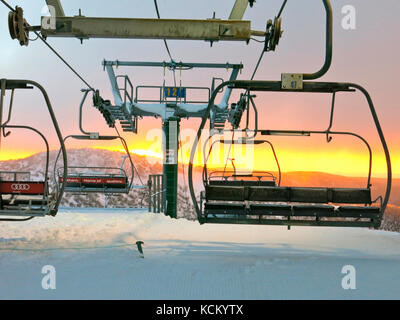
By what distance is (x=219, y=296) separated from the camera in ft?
12.7

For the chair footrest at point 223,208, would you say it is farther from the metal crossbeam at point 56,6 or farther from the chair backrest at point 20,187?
the metal crossbeam at point 56,6

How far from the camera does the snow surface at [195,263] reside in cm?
402

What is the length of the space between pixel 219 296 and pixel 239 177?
5.89 meters

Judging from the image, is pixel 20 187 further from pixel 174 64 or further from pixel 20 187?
pixel 174 64

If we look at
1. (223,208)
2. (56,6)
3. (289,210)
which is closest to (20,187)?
(223,208)

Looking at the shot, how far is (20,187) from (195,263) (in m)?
2.75

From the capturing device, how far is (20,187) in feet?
17.3

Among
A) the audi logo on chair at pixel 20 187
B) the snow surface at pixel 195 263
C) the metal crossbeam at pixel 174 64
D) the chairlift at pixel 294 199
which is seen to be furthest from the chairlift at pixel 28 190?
the metal crossbeam at pixel 174 64

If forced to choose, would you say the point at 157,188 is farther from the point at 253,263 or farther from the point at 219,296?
the point at 219,296

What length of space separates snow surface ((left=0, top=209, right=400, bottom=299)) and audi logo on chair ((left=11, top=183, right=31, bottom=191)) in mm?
990

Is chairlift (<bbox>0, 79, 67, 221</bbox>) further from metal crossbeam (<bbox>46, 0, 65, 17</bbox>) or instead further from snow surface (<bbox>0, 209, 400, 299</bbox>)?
metal crossbeam (<bbox>46, 0, 65, 17</bbox>)

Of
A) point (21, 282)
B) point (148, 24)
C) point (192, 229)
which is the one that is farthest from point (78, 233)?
point (148, 24)

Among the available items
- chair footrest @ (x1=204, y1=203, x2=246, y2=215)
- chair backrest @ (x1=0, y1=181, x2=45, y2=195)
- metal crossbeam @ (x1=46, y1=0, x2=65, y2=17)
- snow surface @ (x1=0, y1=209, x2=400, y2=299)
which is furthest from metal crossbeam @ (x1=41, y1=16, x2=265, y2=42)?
snow surface @ (x1=0, y1=209, x2=400, y2=299)

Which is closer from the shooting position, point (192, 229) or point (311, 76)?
point (311, 76)
